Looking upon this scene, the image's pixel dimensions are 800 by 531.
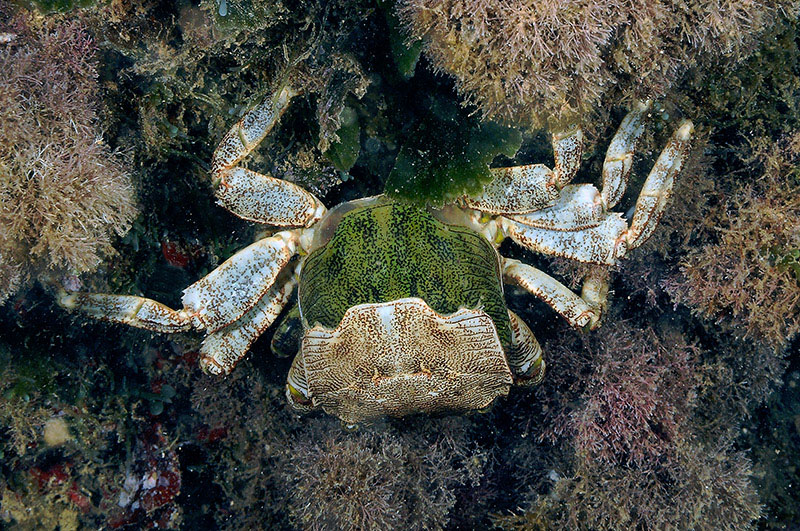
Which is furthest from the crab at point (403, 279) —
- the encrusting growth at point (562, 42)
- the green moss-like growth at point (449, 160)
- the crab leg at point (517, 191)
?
the encrusting growth at point (562, 42)

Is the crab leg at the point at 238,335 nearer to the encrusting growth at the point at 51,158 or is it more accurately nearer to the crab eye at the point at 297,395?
the crab eye at the point at 297,395

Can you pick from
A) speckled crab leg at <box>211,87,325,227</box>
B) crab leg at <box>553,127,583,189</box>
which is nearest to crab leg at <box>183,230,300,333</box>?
speckled crab leg at <box>211,87,325,227</box>

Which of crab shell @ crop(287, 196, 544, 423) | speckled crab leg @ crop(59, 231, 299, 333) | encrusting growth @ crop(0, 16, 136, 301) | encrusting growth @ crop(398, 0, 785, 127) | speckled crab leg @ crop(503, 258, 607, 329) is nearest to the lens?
encrusting growth @ crop(398, 0, 785, 127)

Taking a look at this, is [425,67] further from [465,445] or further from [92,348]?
[92,348]

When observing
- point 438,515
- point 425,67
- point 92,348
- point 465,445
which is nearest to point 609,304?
point 465,445

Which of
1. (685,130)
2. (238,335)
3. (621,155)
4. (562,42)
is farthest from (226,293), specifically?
(685,130)

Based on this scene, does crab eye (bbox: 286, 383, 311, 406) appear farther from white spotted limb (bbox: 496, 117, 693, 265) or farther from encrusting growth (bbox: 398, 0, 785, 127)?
encrusting growth (bbox: 398, 0, 785, 127)

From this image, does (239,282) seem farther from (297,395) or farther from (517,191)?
(517,191)
